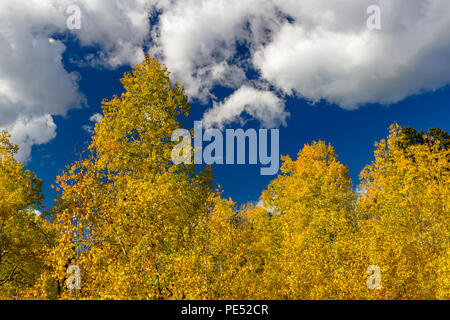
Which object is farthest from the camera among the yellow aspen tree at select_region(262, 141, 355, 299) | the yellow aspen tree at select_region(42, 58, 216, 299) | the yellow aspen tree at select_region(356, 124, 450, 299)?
the yellow aspen tree at select_region(262, 141, 355, 299)

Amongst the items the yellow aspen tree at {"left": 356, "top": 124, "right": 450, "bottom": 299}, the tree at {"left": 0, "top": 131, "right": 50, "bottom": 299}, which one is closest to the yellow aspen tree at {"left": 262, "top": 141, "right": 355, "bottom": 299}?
the yellow aspen tree at {"left": 356, "top": 124, "right": 450, "bottom": 299}

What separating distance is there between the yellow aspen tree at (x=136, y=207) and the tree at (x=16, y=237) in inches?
91.1

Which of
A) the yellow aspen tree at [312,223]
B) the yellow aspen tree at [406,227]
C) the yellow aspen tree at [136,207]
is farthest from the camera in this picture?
the yellow aspen tree at [312,223]

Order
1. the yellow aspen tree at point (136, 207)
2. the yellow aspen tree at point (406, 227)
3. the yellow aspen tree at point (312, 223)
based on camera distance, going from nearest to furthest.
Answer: the yellow aspen tree at point (136, 207)
the yellow aspen tree at point (406, 227)
the yellow aspen tree at point (312, 223)

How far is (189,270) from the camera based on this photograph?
46.5 ft

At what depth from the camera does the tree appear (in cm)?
1741

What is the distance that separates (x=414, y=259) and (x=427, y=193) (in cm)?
601

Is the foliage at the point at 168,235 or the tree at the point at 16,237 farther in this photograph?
the tree at the point at 16,237

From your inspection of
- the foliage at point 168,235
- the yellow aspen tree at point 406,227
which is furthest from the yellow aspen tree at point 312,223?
the yellow aspen tree at point 406,227

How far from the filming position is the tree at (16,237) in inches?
685

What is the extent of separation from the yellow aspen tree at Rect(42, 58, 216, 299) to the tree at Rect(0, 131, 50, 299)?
231 centimetres

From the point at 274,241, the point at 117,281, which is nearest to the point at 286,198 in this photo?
the point at 274,241

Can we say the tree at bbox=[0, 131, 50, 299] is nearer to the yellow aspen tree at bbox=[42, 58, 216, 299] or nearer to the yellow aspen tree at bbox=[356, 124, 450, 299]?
the yellow aspen tree at bbox=[42, 58, 216, 299]

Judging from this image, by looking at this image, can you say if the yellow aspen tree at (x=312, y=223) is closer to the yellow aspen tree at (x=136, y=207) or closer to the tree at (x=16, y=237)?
the yellow aspen tree at (x=136, y=207)
